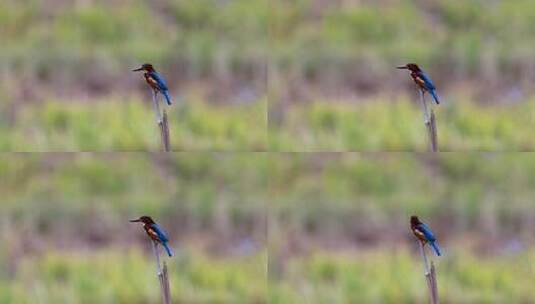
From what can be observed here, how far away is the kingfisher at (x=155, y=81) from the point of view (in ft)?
8.73

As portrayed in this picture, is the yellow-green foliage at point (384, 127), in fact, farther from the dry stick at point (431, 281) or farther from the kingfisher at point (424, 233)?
the dry stick at point (431, 281)

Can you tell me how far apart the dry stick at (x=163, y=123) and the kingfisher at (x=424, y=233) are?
72 centimetres

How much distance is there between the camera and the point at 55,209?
266cm

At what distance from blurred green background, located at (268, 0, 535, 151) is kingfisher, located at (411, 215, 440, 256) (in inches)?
8.2

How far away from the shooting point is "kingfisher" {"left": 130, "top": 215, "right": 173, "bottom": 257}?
268cm

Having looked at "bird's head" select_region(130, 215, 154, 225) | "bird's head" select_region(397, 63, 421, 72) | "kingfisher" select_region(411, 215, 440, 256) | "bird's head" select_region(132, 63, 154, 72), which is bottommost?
"kingfisher" select_region(411, 215, 440, 256)

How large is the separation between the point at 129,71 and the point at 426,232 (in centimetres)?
95

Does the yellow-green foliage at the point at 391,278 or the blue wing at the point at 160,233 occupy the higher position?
the blue wing at the point at 160,233

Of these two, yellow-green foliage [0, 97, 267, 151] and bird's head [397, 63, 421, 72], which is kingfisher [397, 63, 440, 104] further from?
yellow-green foliage [0, 97, 267, 151]

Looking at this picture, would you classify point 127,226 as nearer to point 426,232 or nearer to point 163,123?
point 163,123

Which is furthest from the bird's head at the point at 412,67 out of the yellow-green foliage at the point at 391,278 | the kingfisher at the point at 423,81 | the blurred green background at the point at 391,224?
the yellow-green foliage at the point at 391,278

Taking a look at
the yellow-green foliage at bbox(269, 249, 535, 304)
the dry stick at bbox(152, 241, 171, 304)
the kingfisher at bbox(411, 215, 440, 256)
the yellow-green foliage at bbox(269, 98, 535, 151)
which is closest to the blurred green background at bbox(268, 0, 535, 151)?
the yellow-green foliage at bbox(269, 98, 535, 151)

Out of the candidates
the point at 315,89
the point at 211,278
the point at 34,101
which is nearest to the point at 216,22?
the point at 315,89

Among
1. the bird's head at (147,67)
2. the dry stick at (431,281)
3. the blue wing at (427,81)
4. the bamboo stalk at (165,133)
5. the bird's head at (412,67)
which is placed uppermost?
the bird's head at (147,67)
